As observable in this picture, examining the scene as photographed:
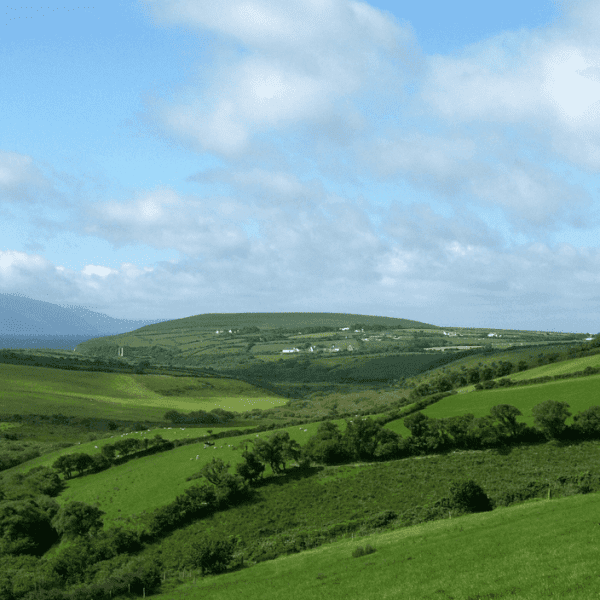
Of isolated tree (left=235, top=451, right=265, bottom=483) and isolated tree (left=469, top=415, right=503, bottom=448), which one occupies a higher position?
isolated tree (left=469, top=415, right=503, bottom=448)

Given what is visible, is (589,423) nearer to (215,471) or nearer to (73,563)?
(215,471)

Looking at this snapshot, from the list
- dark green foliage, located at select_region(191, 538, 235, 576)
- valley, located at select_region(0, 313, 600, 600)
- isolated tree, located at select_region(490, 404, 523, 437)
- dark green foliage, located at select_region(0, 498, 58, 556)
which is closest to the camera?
valley, located at select_region(0, 313, 600, 600)

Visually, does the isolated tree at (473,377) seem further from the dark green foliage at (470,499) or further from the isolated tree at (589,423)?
the dark green foliage at (470,499)

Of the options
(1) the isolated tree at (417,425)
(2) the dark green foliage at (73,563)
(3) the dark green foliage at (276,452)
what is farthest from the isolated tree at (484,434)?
(2) the dark green foliage at (73,563)

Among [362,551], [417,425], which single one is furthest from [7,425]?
[362,551]

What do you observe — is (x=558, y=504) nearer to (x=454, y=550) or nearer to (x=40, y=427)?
(x=454, y=550)

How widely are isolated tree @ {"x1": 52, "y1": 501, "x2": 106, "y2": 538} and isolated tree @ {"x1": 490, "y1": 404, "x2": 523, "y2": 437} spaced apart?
5682 centimetres

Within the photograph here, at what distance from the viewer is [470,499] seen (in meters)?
48.9

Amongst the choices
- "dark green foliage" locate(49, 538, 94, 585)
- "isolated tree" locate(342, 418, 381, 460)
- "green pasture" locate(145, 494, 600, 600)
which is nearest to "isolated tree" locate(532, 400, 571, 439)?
"isolated tree" locate(342, 418, 381, 460)

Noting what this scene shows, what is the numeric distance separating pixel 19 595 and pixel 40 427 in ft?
313

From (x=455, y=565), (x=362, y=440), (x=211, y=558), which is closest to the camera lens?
(x=455, y=565)

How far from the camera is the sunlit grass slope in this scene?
14138 centimetres

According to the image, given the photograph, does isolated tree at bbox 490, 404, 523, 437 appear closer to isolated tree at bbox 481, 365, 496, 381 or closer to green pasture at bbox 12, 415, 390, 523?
green pasture at bbox 12, 415, 390, 523

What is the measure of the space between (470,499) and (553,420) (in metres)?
26.4
